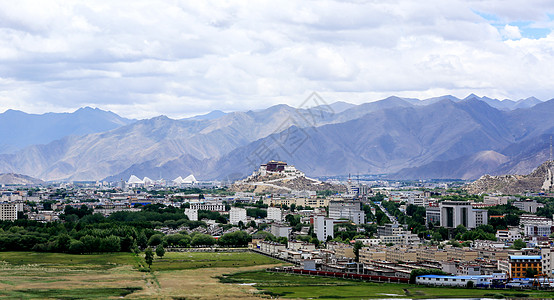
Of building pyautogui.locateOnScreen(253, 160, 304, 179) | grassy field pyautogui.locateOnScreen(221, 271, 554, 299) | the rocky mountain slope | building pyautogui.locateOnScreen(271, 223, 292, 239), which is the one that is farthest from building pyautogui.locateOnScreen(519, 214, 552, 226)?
building pyautogui.locateOnScreen(253, 160, 304, 179)

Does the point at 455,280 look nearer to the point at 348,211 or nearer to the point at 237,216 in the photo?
→ the point at 348,211

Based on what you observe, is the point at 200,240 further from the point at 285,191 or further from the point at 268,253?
the point at 285,191

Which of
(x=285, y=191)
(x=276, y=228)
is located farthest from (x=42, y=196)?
(x=276, y=228)


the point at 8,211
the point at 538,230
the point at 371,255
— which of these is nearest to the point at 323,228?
Answer: the point at 538,230

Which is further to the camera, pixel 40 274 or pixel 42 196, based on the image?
pixel 42 196

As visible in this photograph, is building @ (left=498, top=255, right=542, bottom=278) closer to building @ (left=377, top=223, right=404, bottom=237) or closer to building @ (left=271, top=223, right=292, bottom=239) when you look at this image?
building @ (left=377, top=223, right=404, bottom=237)
